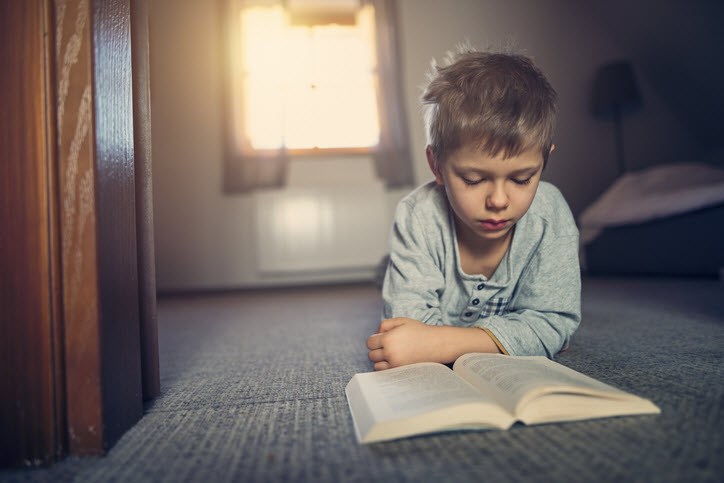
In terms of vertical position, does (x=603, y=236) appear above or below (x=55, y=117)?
below

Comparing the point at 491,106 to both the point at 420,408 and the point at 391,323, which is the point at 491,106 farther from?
the point at 420,408

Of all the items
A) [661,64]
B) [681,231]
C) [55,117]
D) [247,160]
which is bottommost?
[681,231]

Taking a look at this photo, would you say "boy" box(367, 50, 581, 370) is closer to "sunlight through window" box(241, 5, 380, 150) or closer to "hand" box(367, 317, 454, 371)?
"hand" box(367, 317, 454, 371)

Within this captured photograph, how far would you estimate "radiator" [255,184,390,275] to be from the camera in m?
2.72

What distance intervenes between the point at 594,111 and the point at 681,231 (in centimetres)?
127

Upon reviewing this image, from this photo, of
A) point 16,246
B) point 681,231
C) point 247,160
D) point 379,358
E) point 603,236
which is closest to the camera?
point 16,246

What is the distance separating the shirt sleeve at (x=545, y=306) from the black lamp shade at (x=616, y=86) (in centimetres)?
249

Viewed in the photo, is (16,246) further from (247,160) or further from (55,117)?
(247,160)

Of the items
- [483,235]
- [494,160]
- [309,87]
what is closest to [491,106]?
[494,160]

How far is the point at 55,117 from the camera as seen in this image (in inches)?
17.8

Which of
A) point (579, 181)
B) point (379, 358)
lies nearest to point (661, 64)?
point (579, 181)

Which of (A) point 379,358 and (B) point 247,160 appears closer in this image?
(A) point 379,358

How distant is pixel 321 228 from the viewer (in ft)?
8.98

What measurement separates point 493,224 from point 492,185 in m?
0.06
